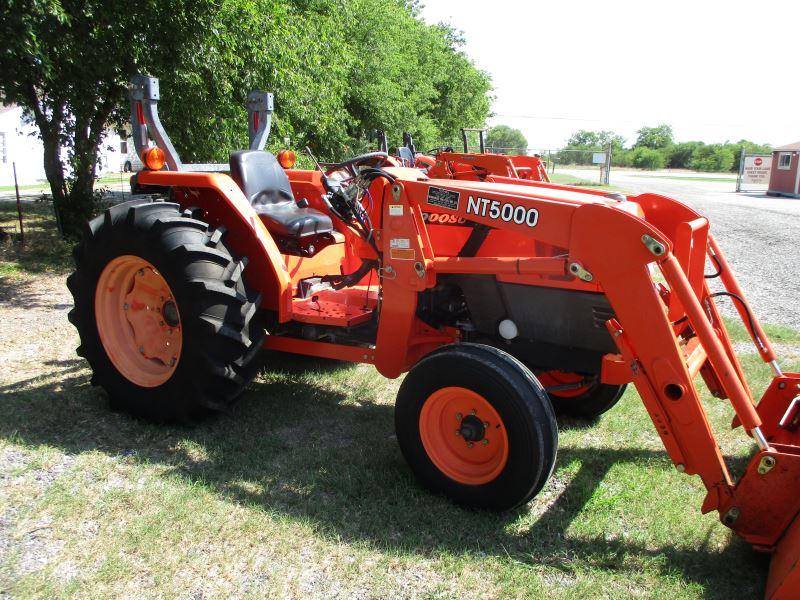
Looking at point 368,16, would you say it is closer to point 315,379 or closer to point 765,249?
point 765,249

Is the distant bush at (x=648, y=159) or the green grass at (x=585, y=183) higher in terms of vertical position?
the distant bush at (x=648, y=159)

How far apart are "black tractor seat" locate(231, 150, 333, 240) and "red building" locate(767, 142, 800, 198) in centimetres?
2744

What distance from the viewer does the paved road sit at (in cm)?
772

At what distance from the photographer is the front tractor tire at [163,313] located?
3641mm

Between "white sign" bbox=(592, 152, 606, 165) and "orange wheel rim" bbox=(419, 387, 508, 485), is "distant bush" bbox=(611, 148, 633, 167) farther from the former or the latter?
"orange wheel rim" bbox=(419, 387, 508, 485)

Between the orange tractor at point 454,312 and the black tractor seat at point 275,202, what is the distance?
0.05 ft

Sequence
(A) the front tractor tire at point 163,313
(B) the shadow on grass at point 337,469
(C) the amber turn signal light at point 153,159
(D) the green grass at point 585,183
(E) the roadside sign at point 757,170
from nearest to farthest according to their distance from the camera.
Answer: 1. (B) the shadow on grass at point 337,469
2. (A) the front tractor tire at point 163,313
3. (C) the amber turn signal light at point 153,159
4. (D) the green grass at point 585,183
5. (E) the roadside sign at point 757,170

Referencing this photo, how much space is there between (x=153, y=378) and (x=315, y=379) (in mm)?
1177

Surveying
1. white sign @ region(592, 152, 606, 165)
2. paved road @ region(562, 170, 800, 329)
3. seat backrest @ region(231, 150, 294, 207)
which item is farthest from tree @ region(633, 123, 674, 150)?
seat backrest @ region(231, 150, 294, 207)

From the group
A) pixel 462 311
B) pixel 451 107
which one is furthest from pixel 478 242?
pixel 451 107

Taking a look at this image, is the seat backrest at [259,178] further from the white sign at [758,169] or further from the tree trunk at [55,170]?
the white sign at [758,169]

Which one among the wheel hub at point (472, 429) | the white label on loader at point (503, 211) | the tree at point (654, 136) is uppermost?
the tree at point (654, 136)

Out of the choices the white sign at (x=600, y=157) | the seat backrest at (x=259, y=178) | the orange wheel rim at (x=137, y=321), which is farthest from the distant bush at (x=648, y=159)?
the orange wheel rim at (x=137, y=321)

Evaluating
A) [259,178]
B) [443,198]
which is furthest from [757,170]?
[443,198]
